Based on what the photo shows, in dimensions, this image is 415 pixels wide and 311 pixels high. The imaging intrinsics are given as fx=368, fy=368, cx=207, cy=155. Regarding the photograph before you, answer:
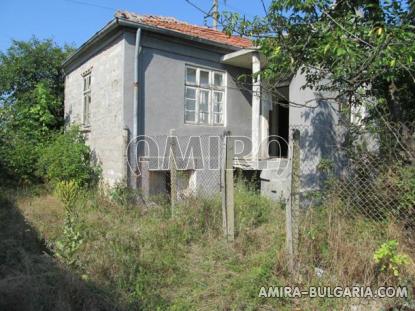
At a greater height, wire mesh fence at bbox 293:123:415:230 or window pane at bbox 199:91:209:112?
window pane at bbox 199:91:209:112

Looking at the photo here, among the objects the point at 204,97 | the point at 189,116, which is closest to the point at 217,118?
the point at 204,97

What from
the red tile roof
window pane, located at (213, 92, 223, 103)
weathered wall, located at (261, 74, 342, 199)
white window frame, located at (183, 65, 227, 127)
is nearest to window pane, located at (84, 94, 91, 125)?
the red tile roof

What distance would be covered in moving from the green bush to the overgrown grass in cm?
320

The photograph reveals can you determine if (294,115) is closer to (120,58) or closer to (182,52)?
(182,52)

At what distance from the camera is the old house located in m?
8.34

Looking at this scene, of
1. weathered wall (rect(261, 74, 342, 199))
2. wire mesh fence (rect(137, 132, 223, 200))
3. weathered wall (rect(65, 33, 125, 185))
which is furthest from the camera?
wire mesh fence (rect(137, 132, 223, 200))

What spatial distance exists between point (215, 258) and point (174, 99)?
209 inches

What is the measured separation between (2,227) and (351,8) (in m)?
6.26

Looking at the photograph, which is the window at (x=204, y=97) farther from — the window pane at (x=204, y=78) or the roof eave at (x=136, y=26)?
the roof eave at (x=136, y=26)

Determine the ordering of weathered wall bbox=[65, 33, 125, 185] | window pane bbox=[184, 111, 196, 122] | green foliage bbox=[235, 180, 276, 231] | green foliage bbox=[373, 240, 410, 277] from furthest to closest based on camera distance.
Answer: window pane bbox=[184, 111, 196, 122] → weathered wall bbox=[65, 33, 125, 185] → green foliage bbox=[235, 180, 276, 231] → green foliage bbox=[373, 240, 410, 277]

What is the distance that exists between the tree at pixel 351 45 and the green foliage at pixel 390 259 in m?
1.89

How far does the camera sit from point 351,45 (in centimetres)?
401

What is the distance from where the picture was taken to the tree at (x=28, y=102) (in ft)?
33.5
